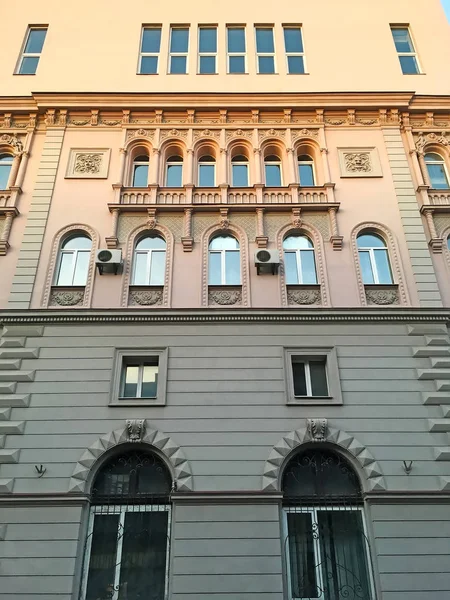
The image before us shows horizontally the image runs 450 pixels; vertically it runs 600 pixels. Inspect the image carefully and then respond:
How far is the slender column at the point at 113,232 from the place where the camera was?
1438 cm

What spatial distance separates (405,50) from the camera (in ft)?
62.6

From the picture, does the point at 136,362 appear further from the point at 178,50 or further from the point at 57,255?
the point at 178,50

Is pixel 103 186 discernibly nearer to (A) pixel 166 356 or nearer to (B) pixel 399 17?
(A) pixel 166 356

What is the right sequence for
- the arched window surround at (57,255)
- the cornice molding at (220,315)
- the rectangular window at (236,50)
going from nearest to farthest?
the cornice molding at (220,315) < the arched window surround at (57,255) < the rectangular window at (236,50)

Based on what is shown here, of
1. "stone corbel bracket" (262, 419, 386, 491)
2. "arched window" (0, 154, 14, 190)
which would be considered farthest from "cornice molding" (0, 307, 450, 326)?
"arched window" (0, 154, 14, 190)

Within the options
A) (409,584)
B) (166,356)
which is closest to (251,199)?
(166,356)

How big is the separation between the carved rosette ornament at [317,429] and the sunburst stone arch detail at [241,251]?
3.41 meters

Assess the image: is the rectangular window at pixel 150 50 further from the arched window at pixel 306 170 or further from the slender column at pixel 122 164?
the arched window at pixel 306 170

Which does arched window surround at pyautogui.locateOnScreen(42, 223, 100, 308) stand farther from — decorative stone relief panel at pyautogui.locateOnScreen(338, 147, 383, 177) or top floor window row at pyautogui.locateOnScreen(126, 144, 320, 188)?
decorative stone relief panel at pyautogui.locateOnScreen(338, 147, 383, 177)

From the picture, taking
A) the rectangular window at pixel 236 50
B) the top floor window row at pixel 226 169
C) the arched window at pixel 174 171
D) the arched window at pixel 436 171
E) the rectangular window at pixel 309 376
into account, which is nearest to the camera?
the rectangular window at pixel 309 376

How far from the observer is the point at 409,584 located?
34.1 ft

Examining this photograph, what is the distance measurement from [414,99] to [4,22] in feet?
49.2

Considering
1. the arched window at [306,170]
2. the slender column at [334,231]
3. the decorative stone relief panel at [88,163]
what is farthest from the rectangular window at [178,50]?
the slender column at [334,231]

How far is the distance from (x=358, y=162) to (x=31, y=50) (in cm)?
1247
